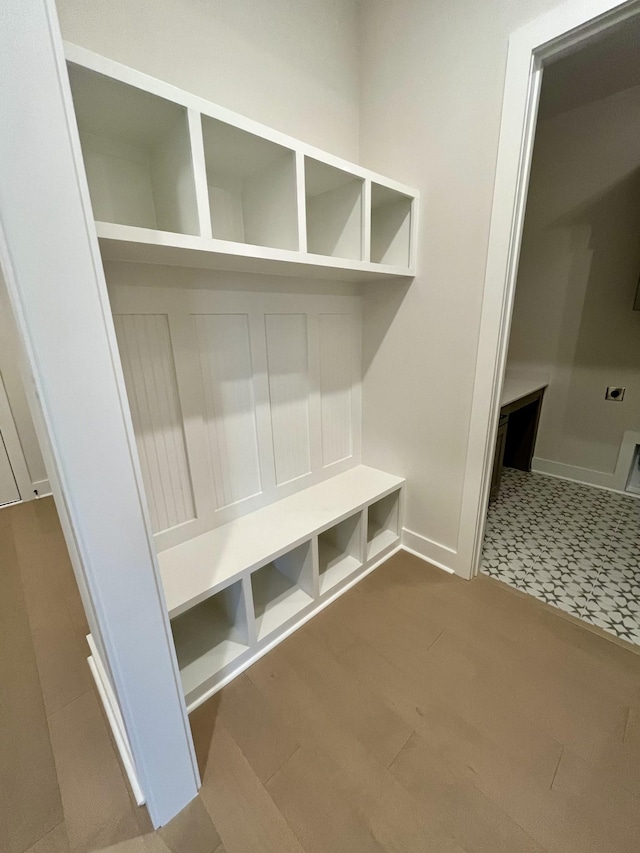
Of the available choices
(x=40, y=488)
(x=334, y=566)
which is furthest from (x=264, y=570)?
(x=40, y=488)

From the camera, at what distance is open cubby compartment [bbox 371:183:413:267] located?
158 centimetres

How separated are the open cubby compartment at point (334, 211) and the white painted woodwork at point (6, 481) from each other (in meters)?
2.71

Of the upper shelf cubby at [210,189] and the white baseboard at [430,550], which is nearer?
the upper shelf cubby at [210,189]

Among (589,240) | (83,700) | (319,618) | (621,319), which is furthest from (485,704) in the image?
(589,240)

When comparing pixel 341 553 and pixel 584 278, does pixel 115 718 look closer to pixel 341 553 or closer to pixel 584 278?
pixel 341 553

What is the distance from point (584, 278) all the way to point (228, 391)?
2729 millimetres

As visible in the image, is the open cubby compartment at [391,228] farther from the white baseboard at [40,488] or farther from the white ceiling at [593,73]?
the white baseboard at [40,488]

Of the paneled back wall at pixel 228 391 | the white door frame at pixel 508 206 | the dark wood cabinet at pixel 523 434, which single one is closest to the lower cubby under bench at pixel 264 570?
the paneled back wall at pixel 228 391

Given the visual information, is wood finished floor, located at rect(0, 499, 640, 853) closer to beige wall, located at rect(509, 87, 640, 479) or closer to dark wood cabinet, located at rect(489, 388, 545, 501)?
dark wood cabinet, located at rect(489, 388, 545, 501)

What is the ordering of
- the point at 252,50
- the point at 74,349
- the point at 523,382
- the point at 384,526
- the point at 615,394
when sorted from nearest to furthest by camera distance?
the point at 74,349 → the point at 252,50 → the point at 384,526 → the point at 615,394 → the point at 523,382

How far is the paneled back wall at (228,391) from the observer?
4.16 feet

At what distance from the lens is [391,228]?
168cm

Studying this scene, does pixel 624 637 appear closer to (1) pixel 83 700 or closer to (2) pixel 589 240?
(1) pixel 83 700

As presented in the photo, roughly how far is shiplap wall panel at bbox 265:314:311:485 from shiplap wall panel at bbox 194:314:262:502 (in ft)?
0.39
